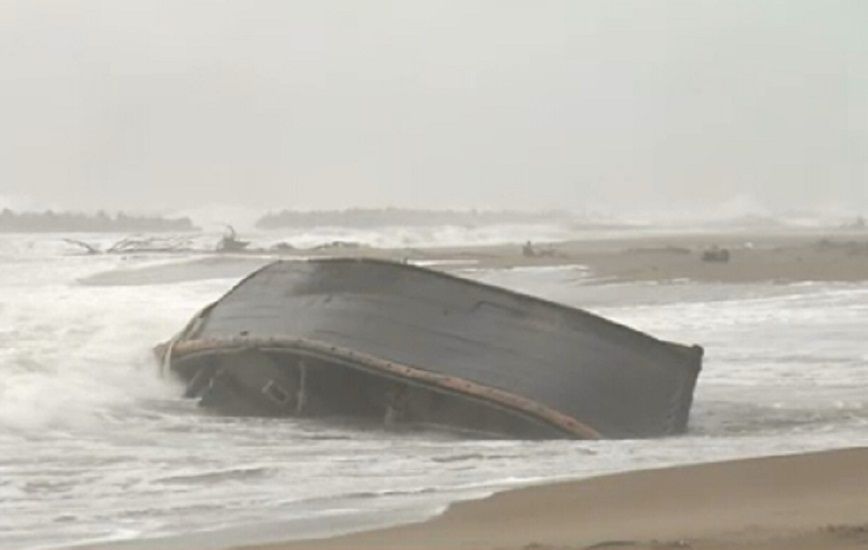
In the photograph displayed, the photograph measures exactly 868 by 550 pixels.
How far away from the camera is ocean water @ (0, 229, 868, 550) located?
16.1ft

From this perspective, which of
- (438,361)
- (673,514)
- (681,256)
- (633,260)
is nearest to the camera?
(673,514)

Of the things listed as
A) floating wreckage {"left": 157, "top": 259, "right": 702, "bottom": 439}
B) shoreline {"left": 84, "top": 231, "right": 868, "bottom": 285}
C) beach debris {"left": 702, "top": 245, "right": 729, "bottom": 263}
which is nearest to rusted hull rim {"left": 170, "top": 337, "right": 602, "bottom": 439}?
floating wreckage {"left": 157, "top": 259, "right": 702, "bottom": 439}

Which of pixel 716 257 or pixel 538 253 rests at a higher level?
pixel 716 257

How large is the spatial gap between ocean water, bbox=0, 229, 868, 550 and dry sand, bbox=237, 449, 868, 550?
0.24m

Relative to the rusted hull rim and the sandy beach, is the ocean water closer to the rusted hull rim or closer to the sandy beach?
the rusted hull rim

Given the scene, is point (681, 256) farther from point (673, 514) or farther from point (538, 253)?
point (673, 514)

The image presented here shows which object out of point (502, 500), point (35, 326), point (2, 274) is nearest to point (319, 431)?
point (502, 500)

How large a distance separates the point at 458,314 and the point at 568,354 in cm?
61

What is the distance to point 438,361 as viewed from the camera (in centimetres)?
717

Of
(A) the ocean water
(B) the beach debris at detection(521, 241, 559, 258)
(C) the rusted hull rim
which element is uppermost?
(B) the beach debris at detection(521, 241, 559, 258)

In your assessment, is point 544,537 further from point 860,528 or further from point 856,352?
→ point 856,352

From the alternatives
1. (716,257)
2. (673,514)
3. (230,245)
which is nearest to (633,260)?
(716,257)

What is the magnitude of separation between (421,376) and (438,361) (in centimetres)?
18

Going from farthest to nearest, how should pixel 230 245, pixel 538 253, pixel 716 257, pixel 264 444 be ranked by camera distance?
pixel 230 245
pixel 538 253
pixel 716 257
pixel 264 444
